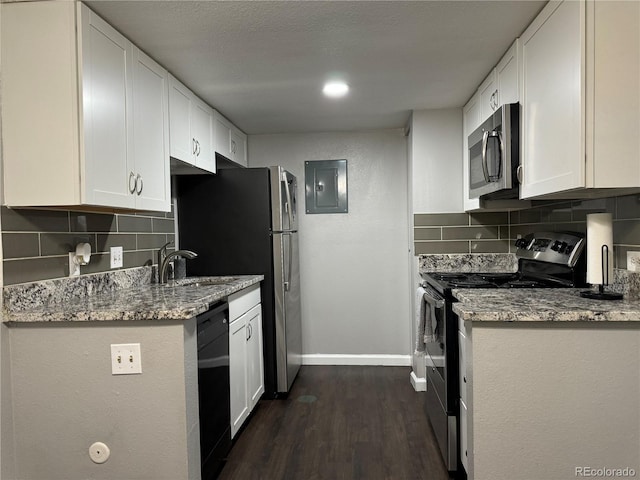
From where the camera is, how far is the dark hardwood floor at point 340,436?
230 centimetres

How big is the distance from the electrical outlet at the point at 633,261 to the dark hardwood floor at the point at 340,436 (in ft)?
4.27

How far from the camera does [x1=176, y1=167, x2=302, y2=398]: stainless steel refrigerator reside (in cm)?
324

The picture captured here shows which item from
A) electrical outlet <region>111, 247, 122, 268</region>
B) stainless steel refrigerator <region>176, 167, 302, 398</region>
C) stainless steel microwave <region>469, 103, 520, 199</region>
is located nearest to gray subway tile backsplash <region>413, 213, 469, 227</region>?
stainless steel microwave <region>469, 103, 520, 199</region>

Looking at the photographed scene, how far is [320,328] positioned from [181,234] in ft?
5.14

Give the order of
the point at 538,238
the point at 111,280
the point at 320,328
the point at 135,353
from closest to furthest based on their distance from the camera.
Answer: the point at 135,353 → the point at 111,280 → the point at 538,238 → the point at 320,328

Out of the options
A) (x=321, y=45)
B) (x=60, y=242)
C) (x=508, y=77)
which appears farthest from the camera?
(x=508, y=77)

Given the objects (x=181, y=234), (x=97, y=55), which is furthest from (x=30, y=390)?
(x=181, y=234)

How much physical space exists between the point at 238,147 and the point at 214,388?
2256mm

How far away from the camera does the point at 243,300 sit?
9.09 ft

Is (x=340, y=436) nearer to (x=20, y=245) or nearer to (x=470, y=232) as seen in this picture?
(x=470, y=232)

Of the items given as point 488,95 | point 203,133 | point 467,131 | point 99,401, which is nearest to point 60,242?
point 99,401

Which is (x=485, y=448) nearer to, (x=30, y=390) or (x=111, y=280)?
(x=30, y=390)

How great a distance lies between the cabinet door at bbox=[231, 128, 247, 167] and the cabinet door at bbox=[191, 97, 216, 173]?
0.54 metres

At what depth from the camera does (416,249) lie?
344 cm
